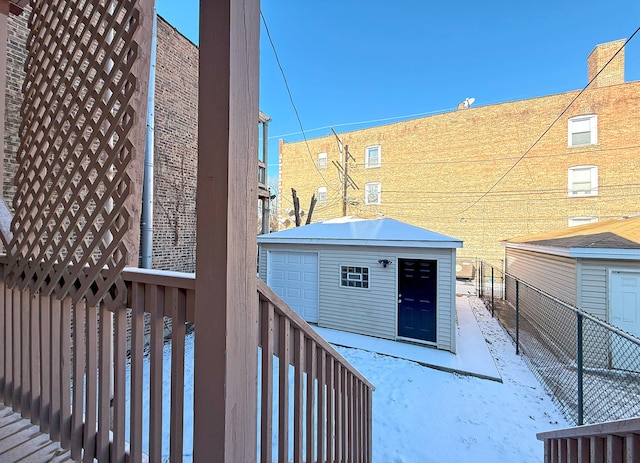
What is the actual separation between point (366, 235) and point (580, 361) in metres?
4.05

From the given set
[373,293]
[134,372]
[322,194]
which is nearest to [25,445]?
[134,372]

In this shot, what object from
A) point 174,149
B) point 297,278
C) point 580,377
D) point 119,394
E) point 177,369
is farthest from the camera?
point 297,278

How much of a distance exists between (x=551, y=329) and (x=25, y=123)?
7992 millimetres

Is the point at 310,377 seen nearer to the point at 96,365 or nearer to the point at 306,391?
the point at 306,391

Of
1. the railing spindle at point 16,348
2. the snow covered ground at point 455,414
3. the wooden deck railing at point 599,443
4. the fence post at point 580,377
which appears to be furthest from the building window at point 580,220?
the railing spindle at point 16,348

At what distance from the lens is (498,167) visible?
49.1 ft

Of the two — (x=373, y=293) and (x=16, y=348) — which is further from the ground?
(x=16, y=348)

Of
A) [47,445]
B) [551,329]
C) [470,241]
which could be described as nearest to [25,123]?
[47,445]

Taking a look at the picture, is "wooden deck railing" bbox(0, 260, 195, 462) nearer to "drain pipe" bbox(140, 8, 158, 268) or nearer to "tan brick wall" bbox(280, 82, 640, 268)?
"drain pipe" bbox(140, 8, 158, 268)

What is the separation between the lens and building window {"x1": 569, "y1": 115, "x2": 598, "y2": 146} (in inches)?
522

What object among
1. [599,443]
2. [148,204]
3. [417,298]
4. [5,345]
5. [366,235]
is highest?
[148,204]

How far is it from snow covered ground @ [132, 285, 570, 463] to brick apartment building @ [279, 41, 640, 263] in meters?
11.6

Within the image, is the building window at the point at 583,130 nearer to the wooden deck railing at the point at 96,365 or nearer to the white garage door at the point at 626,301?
the white garage door at the point at 626,301

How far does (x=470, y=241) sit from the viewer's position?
15438 mm
